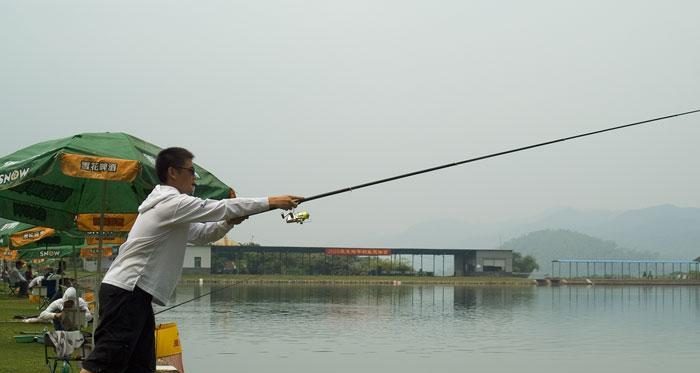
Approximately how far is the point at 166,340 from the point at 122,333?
5.14 meters

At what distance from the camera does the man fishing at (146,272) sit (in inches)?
179

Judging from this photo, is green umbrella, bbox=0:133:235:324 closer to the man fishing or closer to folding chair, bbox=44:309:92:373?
folding chair, bbox=44:309:92:373

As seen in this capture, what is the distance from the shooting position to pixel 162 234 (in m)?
4.64

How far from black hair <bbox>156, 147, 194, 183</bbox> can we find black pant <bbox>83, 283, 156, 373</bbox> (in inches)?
25.3

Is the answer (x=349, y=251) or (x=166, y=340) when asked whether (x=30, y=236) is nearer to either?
(x=166, y=340)

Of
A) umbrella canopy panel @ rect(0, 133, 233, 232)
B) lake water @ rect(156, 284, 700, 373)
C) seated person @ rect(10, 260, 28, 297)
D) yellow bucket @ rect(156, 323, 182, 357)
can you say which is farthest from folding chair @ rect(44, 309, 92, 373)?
seated person @ rect(10, 260, 28, 297)

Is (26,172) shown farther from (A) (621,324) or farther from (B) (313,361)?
(A) (621,324)

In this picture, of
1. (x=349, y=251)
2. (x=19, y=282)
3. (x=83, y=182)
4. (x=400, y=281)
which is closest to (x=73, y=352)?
(x=83, y=182)

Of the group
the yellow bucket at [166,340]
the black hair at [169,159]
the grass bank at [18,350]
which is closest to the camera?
the black hair at [169,159]

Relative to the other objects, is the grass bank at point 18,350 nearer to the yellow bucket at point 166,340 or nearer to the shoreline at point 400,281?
the yellow bucket at point 166,340

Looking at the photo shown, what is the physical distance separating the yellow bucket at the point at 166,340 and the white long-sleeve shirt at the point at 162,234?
4849 millimetres

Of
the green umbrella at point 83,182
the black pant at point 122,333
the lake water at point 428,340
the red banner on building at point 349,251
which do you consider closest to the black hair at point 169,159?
the black pant at point 122,333

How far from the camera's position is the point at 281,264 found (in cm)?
10688

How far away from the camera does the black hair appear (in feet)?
15.9
